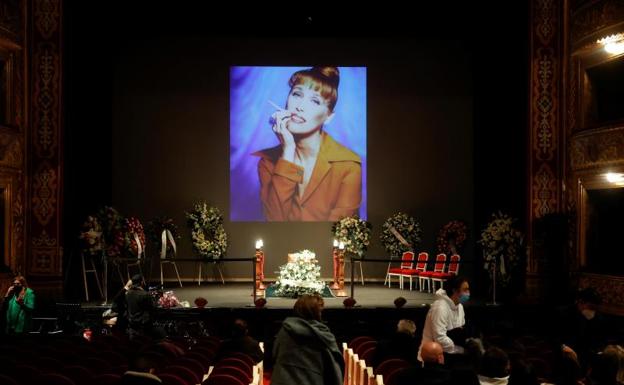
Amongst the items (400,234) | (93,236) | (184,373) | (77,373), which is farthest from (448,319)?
(400,234)

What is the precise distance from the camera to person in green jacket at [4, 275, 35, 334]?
10.4m

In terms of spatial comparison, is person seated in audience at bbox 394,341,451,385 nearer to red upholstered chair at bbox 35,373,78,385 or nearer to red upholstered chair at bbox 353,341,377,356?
red upholstered chair at bbox 35,373,78,385

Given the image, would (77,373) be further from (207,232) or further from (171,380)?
(207,232)

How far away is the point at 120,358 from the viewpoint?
6.46m

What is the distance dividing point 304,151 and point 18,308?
8.14 m

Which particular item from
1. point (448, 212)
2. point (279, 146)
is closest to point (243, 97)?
point (279, 146)

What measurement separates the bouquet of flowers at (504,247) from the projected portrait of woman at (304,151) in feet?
14.7

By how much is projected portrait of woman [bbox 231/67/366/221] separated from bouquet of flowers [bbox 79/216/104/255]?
468 cm

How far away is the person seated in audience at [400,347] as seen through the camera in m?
6.22

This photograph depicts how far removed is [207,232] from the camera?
1652 cm

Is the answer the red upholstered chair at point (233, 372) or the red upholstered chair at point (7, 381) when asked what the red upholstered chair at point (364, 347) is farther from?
the red upholstered chair at point (7, 381)

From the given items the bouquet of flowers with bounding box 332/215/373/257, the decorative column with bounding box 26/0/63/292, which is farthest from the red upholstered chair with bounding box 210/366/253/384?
the bouquet of flowers with bounding box 332/215/373/257

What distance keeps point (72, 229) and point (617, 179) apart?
9012 millimetres

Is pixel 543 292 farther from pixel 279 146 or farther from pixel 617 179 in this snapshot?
pixel 279 146
